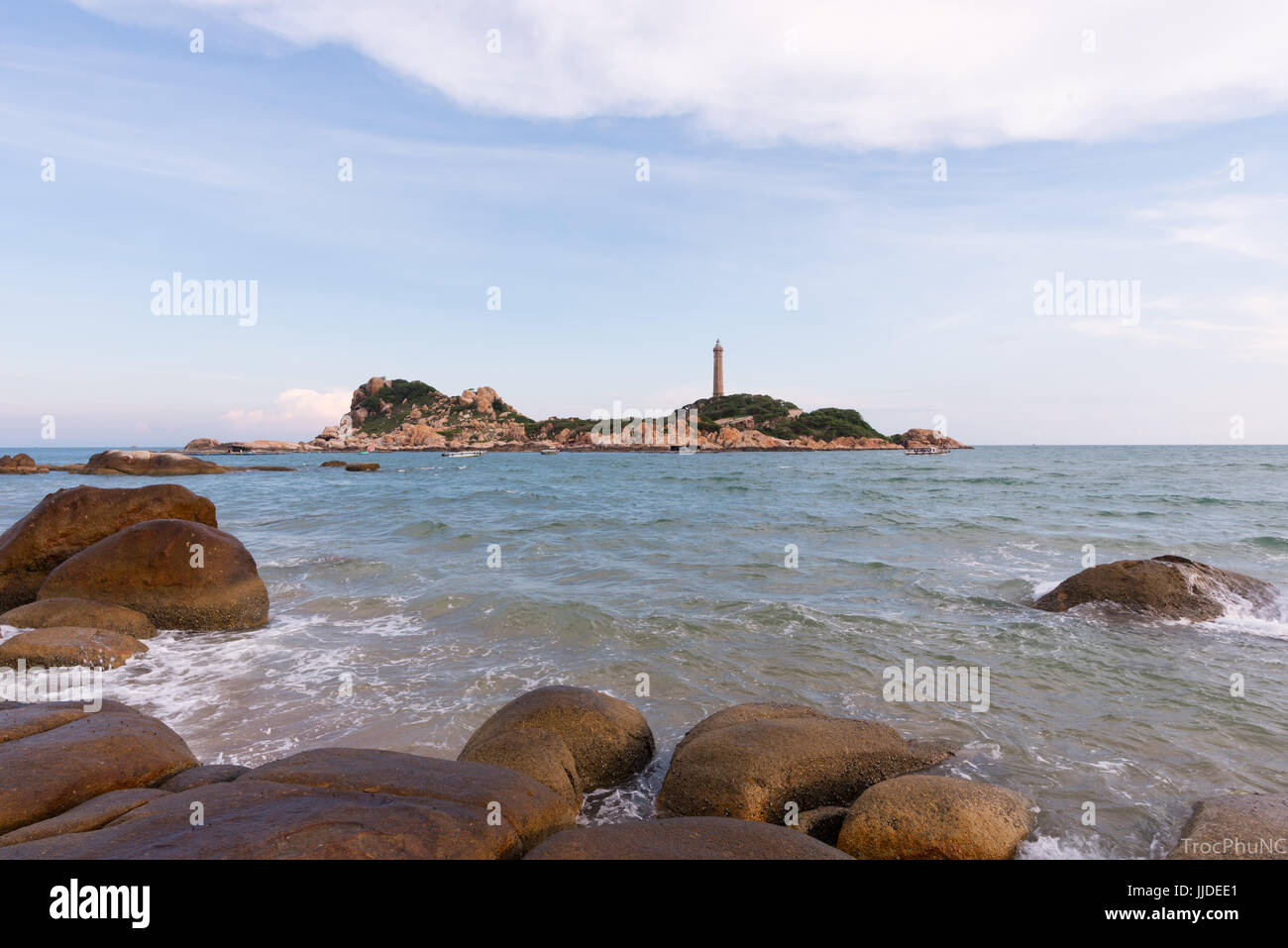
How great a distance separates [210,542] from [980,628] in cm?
1456

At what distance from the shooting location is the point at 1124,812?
5473mm

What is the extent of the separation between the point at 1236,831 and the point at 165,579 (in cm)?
1491

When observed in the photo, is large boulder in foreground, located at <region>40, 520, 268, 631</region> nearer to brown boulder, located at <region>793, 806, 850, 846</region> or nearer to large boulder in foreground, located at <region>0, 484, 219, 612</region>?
large boulder in foreground, located at <region>0, 484, 219, 612</region>

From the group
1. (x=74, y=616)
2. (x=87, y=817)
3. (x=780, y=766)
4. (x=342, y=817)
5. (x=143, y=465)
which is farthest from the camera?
(x=143, y=465)

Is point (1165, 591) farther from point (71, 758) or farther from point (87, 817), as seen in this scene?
point (71, 758)

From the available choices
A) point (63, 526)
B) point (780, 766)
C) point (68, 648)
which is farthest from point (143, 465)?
point (780, 766)

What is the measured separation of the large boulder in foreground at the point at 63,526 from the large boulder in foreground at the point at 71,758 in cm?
809

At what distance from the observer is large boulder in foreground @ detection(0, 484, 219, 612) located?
1185 cm

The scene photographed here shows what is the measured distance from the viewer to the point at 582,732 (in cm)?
620

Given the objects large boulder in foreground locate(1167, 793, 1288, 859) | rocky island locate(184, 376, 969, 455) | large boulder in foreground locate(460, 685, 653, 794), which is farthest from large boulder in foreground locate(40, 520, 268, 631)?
rocky island locate(184, 376, 969, 455)

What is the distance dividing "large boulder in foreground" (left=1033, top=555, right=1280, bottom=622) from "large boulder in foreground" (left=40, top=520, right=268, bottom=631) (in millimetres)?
15912

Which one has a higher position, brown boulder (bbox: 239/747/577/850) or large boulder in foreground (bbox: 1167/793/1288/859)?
brown boulder (bbox: 239/747/577/850)
